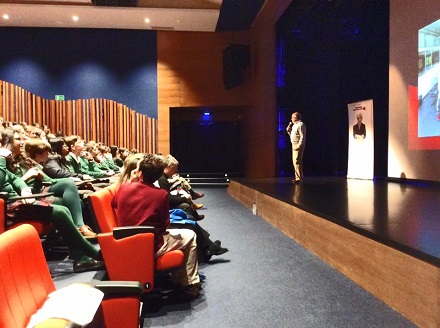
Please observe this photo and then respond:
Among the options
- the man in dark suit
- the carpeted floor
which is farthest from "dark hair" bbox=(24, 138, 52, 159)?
the man in dark suit

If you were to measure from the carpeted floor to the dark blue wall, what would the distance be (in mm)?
8904

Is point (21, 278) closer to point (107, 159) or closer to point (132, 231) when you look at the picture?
point (132, 231)

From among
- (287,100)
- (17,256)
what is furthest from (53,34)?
(17,256)

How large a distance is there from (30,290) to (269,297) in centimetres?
174

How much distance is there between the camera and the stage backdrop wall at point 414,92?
20.7 feet

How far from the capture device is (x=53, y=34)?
11.9 metres

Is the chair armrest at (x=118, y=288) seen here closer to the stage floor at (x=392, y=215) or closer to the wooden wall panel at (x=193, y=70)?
the stage floor at (x=392, y=215)

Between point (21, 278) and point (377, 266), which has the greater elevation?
point (21, 278)

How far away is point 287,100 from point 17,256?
9613 millimetres

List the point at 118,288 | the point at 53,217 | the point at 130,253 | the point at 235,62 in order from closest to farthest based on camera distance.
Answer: the point at 118,288 < the point at 130,253 < the point at 53,217 < the point at 235,62

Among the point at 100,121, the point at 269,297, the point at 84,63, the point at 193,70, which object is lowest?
the point at 269,297

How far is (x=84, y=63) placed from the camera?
39.5ft

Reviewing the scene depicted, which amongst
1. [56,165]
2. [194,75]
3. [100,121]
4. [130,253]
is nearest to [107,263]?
[130,253]

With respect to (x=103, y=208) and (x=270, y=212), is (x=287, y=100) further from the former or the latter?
(x=103, y=208)
